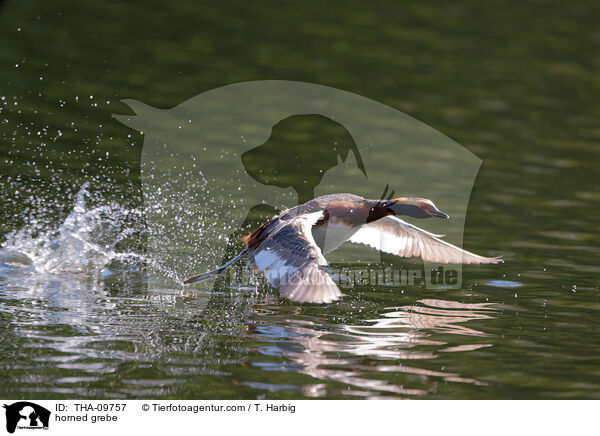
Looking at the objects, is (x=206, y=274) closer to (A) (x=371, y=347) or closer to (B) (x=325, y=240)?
(B) (x=325, y=240)

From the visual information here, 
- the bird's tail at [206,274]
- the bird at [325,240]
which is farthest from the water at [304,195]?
the bird at [325,240]

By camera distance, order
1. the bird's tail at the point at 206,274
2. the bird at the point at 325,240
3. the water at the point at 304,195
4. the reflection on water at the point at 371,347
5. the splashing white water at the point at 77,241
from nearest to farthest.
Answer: the reflection on water at the point at 371,347 → the water at the point at 304,195 → the bird at the point at 325,240 → the bird's tail at the point at 206,274 → the splashing white water at the point at 77,241

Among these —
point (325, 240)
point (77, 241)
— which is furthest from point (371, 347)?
point (77, 241)

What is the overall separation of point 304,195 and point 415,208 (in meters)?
2.97

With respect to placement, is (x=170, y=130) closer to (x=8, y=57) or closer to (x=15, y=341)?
(x=8, y=57)

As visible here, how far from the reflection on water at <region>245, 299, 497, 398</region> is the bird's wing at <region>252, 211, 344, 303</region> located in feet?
1.38

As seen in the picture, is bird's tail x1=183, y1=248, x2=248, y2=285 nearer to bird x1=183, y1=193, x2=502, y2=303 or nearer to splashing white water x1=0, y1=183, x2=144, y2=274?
bird x1=183, y1=193, x2=502, y2=303

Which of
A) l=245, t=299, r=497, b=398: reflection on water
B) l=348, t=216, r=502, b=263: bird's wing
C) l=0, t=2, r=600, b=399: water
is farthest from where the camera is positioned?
l=348, t=216, r=502, b=263: bird's wing

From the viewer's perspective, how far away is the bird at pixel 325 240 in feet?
20.9

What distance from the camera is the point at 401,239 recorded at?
8883 mm

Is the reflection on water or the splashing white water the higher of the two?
the splashing white water

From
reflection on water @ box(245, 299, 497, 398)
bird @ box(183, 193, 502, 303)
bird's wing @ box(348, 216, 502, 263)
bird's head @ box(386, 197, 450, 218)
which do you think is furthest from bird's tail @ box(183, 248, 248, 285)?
bird's head @ box(386, 197, 450, 218)

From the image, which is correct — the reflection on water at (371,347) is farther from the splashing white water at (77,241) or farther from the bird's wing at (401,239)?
the splashing white water at (77,241)

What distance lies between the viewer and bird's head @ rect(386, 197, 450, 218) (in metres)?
7.93
